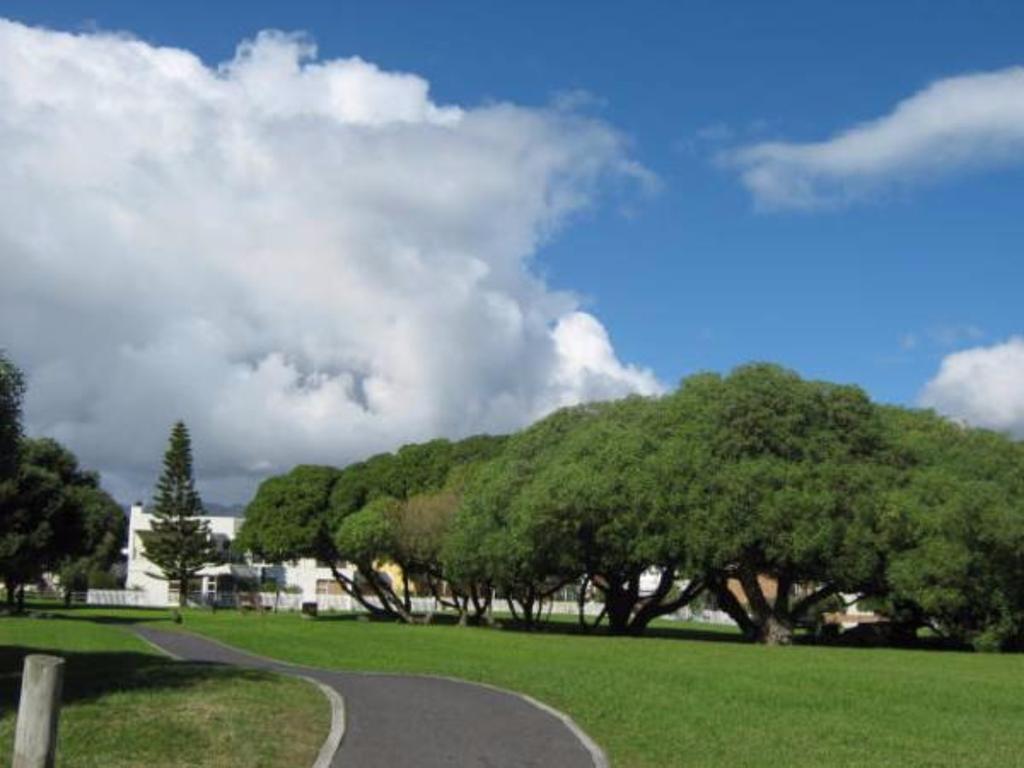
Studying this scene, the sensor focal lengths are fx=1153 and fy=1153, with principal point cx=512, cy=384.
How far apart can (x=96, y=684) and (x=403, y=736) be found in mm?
5064

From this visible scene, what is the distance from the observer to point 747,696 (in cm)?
1830

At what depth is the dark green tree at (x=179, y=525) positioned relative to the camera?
84.6 m

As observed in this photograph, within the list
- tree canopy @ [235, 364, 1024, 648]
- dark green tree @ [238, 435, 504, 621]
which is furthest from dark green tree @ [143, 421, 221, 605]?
tree canopy @ [235, 364, 1024, 648]

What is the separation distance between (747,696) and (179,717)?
9382mm

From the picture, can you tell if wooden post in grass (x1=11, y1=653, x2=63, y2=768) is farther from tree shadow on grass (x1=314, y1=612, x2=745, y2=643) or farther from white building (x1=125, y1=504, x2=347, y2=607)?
white building (x1=125, y1=504, x2=347, y2=607)

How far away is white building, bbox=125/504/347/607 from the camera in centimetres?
9275

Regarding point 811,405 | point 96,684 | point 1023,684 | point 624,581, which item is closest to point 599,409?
point 624,581

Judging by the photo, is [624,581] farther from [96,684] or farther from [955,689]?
[96,684]

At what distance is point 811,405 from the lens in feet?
137

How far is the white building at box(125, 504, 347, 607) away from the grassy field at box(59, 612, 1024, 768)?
6225cm

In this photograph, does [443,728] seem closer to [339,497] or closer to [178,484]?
[339,497]

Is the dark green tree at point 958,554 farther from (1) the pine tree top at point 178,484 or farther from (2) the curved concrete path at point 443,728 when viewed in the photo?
(1) the pine tree top at point 178,484

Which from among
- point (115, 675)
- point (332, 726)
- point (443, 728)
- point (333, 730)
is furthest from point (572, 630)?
point (333, 730)

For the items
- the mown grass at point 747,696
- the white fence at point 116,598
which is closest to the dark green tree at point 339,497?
the white fence at point 116,598
